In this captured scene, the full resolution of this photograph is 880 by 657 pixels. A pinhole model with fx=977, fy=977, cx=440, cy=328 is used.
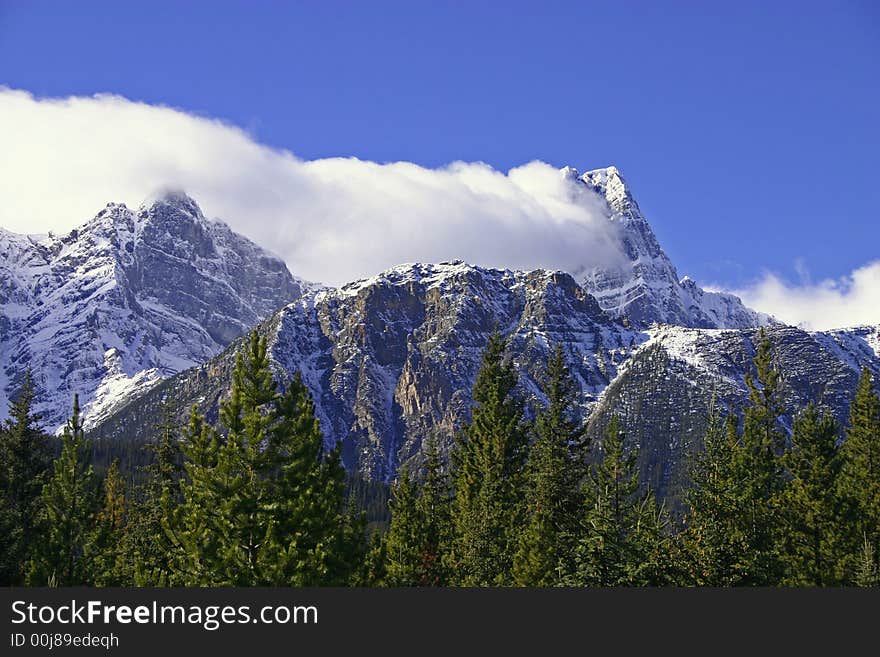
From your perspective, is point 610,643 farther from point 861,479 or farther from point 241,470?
point 861,479

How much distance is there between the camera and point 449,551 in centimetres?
6819

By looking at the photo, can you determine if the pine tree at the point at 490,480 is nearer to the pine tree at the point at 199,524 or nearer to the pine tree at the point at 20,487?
the pine tree at the point at 199,524

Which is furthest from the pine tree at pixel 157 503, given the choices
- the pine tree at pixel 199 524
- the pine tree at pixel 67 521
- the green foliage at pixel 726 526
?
the green foliage at pixel 726 526

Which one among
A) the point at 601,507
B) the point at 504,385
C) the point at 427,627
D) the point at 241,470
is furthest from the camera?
the point at 504,385

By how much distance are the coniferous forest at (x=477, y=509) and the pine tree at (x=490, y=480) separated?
0.14 m

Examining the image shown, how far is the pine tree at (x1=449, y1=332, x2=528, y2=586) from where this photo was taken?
59.6m

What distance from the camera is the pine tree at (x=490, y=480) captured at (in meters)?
59.6

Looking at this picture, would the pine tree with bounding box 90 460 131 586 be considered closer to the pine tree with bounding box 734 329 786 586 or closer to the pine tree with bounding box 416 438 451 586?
the pine tree with bounding box 416 438 451 586

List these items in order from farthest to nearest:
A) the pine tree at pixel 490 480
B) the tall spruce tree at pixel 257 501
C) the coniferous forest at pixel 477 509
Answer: the pine tree at pixel 490 480 → the tall spruce tree at pixel 257 501 → the coniferous forest at pixel 477 509

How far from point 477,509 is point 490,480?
2.20 meters

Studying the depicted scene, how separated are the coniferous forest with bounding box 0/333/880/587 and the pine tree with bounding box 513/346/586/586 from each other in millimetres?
136

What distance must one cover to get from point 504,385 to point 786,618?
156 feet

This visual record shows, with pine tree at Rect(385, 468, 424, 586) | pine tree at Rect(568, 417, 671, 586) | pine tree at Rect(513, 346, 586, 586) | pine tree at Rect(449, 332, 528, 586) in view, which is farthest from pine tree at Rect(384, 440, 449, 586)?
pine tree at Rect(568, 417, 671, 586)

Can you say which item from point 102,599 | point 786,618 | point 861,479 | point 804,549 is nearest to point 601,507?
point 786,618
